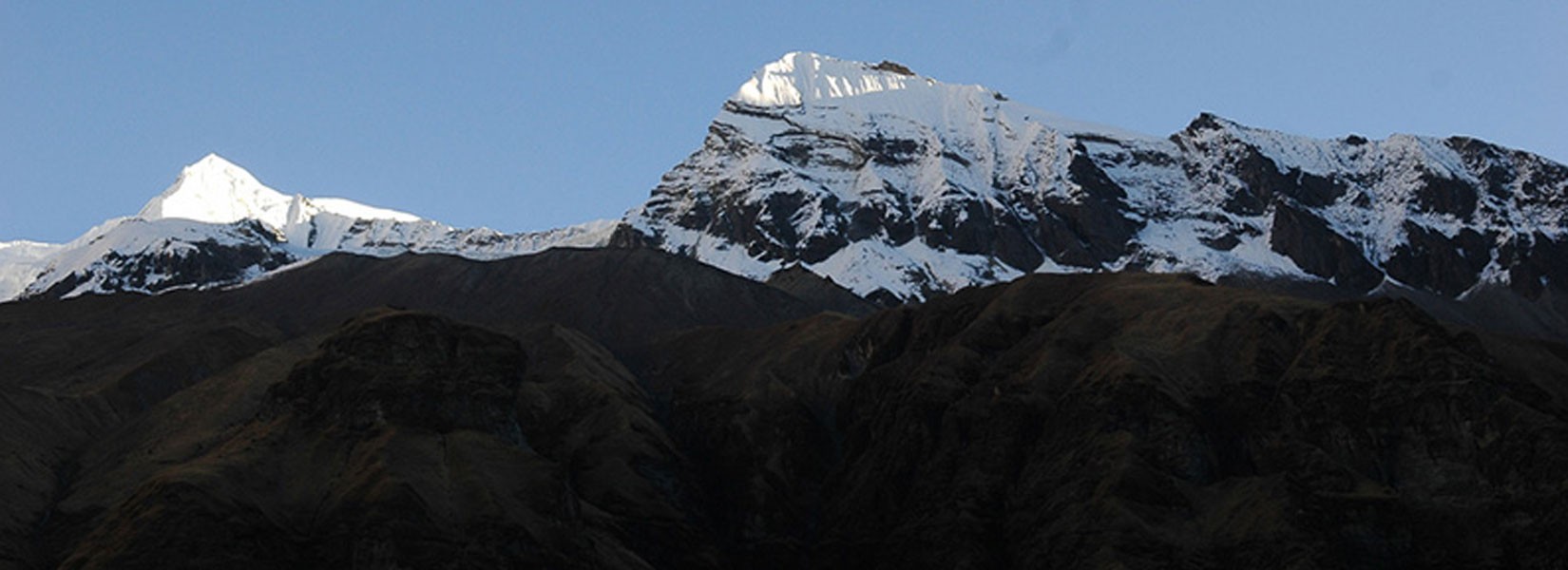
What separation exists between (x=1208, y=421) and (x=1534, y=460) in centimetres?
3072

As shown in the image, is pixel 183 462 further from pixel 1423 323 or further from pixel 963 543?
pixel 1423 323

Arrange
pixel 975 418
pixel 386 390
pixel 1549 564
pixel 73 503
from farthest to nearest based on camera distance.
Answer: pixel 975 418, pixel 386 390, pixel 73 503, pixel 1549 564

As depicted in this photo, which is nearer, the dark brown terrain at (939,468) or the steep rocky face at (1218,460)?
the dark brown terrain at (939,468)

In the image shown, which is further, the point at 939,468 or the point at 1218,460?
the point at 939,468

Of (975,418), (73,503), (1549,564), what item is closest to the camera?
(1549,564)


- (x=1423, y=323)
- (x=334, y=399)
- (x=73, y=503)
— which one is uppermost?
(x=1423, y=323)

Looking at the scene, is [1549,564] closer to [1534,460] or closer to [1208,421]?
[1534,460]

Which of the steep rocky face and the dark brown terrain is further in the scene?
the steep rocky face

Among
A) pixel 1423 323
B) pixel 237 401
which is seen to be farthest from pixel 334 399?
pixel 1423 323

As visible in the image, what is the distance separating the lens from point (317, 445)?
16675cm

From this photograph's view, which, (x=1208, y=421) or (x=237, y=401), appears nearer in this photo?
(x=1208, y=421)

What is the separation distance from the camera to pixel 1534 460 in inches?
5989

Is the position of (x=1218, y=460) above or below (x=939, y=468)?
above

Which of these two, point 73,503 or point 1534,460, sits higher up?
point 1534,460
